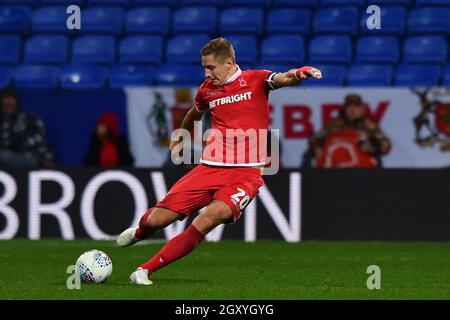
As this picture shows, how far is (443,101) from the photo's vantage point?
15.2 m

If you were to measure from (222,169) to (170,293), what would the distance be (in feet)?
4.44

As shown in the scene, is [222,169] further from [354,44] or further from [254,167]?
[354,44]

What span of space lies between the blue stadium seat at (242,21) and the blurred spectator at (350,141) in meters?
2.65

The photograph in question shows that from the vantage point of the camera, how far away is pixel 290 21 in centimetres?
1739

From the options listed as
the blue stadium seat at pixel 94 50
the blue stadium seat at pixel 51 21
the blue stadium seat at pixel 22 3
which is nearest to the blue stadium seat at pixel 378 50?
the blue stadium seat at pixel 94 50

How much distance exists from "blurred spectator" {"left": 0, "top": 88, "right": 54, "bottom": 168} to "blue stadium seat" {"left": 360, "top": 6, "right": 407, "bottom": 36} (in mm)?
4714

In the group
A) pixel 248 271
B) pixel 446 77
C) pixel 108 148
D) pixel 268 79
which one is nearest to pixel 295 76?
pixel 268 79

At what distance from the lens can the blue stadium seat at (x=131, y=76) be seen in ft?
55.0

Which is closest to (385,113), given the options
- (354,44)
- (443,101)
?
(443,101)

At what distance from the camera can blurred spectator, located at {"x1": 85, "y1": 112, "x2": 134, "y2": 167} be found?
51.0 feet

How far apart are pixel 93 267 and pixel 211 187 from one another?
1059 millimetres

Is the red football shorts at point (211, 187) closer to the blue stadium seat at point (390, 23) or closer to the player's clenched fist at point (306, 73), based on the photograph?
the player's clenched fist at point (306, 73)

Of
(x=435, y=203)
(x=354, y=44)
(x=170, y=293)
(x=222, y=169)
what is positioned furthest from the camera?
Result: (x=354, y=44)

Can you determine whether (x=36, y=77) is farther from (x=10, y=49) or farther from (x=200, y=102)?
(x=200, y=102)
